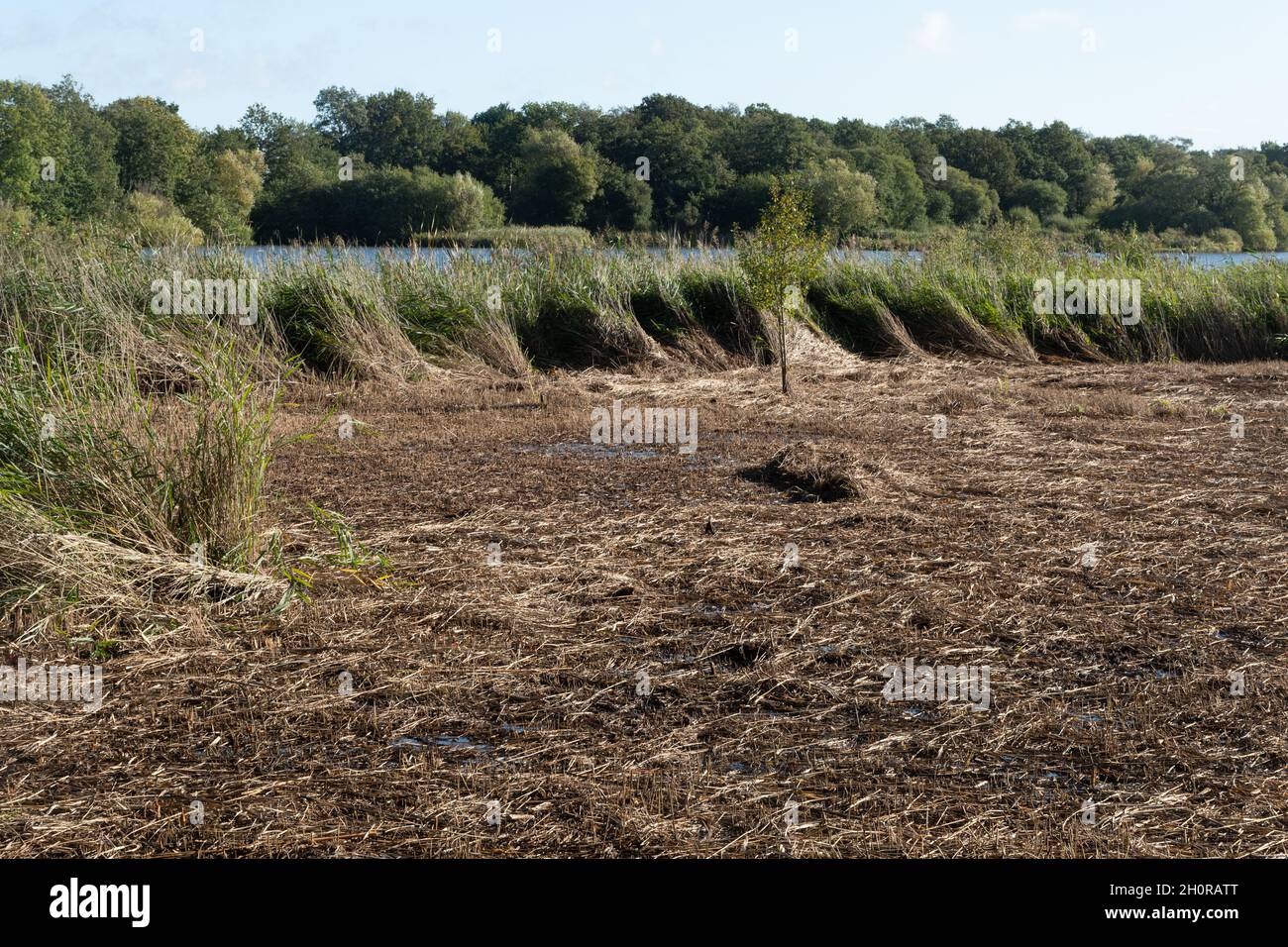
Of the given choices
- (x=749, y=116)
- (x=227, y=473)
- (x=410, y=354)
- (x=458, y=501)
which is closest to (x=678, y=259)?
(x=410, y=354)

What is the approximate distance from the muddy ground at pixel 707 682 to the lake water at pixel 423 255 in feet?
22.7

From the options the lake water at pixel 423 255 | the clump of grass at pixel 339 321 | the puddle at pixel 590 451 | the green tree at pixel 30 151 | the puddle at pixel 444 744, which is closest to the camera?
the puddle at pixel 444 744

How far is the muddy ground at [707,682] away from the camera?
122 inches

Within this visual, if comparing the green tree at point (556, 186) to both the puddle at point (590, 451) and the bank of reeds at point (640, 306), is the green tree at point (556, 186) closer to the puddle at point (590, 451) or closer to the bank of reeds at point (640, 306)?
the bank of reeds at point (640, 306)

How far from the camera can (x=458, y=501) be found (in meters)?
7.14

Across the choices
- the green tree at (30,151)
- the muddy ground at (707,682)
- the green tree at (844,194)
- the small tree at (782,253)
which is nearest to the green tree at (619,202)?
the green tree at (844,194)

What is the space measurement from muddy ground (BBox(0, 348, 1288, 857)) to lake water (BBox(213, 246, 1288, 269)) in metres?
6.91

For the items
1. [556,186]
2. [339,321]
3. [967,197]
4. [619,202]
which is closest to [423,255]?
[339,321]

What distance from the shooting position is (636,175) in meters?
26.5

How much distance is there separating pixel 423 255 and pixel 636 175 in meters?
12.4

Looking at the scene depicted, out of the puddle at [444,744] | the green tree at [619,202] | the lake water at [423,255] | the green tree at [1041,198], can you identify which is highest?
the green tree at [1041,198]

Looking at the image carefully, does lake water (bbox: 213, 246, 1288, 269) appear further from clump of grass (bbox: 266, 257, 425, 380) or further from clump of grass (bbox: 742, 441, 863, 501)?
clump of grass (bbox: 742, 441, 863, 501)

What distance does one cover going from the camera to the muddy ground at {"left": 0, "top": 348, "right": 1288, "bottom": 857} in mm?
3102
